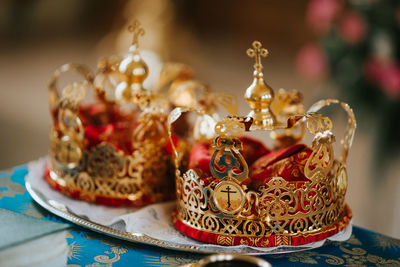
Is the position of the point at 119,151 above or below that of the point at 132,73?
below

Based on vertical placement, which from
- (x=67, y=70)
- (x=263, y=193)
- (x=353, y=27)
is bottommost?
(x=263, y=193)

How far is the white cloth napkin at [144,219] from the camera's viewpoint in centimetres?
82

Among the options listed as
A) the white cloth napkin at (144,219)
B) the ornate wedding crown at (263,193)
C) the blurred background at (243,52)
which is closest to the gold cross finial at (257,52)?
the ornate wedding crown at (263,193)

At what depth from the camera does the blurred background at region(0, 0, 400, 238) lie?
1.74 m

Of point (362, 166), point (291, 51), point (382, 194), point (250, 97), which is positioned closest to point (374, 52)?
point (382, 194)

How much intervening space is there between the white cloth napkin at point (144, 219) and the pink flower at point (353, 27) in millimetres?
989

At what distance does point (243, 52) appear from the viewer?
416 centimetres

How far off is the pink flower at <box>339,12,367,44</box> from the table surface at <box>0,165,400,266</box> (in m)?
0.95

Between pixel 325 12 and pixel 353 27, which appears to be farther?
pixel 325 12

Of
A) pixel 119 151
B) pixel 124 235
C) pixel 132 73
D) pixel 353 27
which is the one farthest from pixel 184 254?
pixel 353 27

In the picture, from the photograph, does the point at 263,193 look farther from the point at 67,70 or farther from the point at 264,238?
the point at 67,70

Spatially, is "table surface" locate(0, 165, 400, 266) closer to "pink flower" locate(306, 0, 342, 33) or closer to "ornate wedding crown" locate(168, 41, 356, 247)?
"ornate wedding crown" locate(168, 41, 356, 247)

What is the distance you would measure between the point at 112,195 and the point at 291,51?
9.84ft

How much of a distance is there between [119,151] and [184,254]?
11.2 inches
